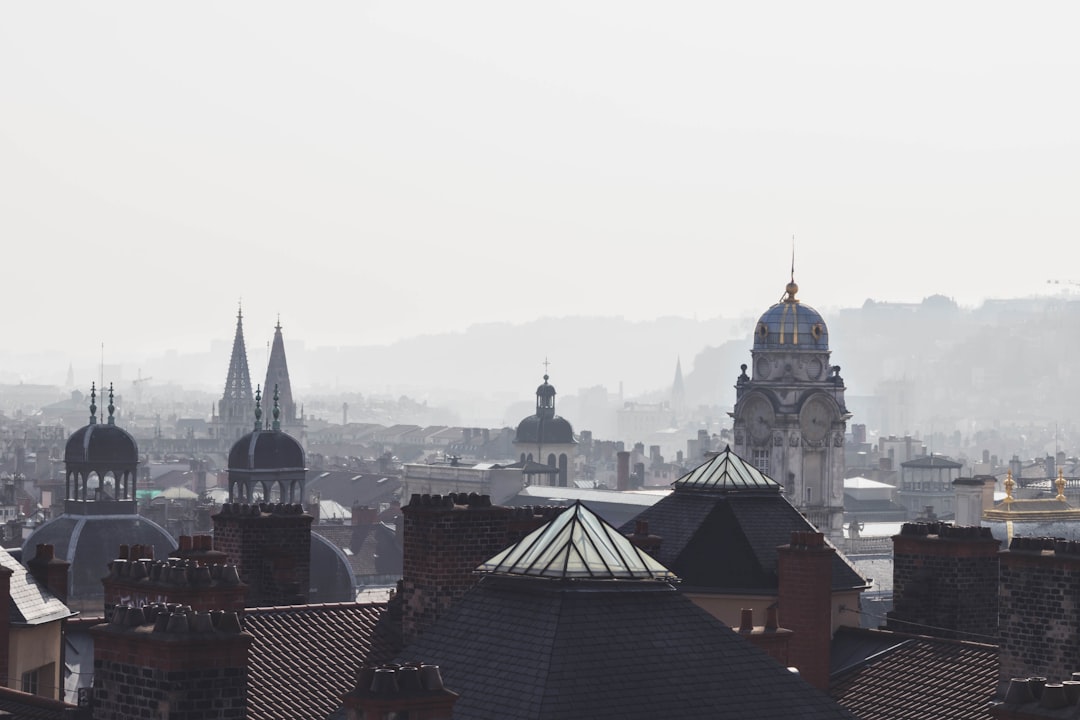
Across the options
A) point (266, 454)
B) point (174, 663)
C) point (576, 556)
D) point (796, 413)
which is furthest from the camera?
point (796, 413)

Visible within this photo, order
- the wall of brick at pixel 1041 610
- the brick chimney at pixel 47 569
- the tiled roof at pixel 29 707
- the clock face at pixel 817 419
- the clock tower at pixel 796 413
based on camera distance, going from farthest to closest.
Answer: the clock face at pixel 817 419
the clock tower at pixel 796 413
the brick chimney at pixel 47 569
the wall of brick at pixel 1041 610
the tiled roof at pixel 29 707

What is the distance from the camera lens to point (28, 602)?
1332 inches

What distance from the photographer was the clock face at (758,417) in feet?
378

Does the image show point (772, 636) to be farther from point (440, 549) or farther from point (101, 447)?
point (101, 447)

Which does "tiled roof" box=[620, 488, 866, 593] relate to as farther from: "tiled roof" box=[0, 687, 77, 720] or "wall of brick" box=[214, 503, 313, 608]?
"tiled roof" box=[0, 687, 77, 720]

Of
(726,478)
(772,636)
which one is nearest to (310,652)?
(772,636)

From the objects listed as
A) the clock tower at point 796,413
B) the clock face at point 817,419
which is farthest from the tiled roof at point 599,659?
the clock face at point 817,419

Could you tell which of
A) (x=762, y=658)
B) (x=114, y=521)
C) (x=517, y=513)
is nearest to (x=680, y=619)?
(x=762, y=658)

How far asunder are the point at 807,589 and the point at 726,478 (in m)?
5.04

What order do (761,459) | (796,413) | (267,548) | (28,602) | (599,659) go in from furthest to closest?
(761,459), (796,413), (267,548), (28,602), (599,659)

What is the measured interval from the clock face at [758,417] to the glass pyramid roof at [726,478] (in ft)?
245

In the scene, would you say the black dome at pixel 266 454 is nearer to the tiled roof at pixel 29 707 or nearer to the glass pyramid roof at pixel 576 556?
the tiled roof at pixel 29 707

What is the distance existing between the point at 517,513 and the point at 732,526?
275 inches

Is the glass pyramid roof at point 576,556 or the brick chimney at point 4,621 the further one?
the brick chimney at point 4,621
